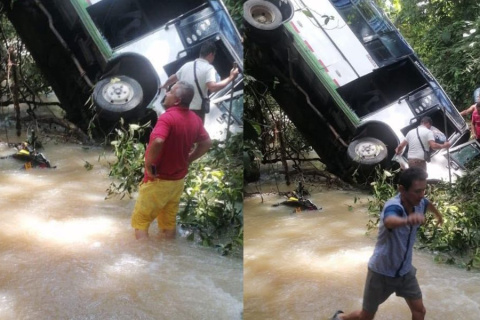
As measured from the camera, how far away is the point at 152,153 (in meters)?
1.38

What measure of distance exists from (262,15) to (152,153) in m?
0.53

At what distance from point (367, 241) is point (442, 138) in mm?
482

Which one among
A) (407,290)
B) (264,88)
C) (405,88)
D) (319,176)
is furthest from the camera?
(319,176)

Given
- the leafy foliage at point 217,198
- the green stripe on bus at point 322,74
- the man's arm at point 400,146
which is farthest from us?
the man's arm at point 400,146

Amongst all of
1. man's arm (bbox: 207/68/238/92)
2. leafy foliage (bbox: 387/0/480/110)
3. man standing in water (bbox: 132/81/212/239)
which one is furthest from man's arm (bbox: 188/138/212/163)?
leafy foliage (bbox: 387/0/480/110)

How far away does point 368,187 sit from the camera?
1863mm

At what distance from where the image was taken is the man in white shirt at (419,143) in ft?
5.45

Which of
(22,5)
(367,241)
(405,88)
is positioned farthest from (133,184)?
(405,88)

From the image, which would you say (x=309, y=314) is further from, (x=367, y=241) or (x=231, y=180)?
(x=231, y=180)

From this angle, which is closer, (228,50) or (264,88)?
(228,50)

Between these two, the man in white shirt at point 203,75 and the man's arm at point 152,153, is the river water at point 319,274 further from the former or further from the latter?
the man in white shirt at point 203,75

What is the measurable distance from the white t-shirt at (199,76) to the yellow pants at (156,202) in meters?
0.26

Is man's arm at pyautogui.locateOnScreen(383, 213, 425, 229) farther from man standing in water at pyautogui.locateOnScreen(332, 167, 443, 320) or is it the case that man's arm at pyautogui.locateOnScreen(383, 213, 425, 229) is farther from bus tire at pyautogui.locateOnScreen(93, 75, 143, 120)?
bus tire at pyautogui.locateOnScreen(93, 75, 143, 120)

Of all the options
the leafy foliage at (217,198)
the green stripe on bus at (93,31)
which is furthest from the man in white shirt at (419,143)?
the green stripe on bus at (93,31)
